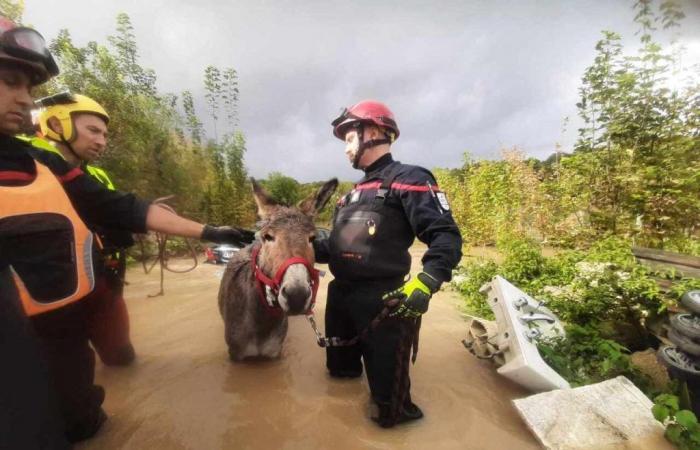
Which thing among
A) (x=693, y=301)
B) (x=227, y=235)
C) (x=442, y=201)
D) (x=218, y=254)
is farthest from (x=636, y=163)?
(x=218, y=254)

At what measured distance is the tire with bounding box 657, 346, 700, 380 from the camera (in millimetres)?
2779

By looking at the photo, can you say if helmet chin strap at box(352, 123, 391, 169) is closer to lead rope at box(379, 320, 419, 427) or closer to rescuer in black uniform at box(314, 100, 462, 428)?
rescuer in black uniform at box(314, 100, 462, 428)

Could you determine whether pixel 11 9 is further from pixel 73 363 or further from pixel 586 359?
pixel 586 359

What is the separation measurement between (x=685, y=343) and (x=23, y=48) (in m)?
5.77

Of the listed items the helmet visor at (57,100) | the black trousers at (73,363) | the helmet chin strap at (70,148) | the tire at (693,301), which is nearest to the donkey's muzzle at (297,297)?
the black trousers at (73,363)

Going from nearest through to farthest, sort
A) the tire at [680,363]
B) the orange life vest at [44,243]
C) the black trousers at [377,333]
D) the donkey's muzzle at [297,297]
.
Result: the orange life vest at [44,243], the donkey's muzzle at [297,297], the black trousers at [377,333], the tire at [680,363]

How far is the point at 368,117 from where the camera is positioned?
2912 millimetres

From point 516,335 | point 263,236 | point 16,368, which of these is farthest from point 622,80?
point 16,368

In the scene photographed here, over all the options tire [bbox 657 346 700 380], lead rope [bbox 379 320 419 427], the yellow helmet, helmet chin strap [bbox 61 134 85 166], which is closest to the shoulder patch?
lead rope [bbox 379 320 419 427]

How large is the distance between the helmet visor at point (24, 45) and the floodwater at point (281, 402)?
2952 millimetres

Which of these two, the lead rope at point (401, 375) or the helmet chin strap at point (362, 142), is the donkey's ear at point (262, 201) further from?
the lead rope at point (401, 375)

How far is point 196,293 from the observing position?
7.17m

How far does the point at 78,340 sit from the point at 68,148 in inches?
90.1

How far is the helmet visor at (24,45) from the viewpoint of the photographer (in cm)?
134
